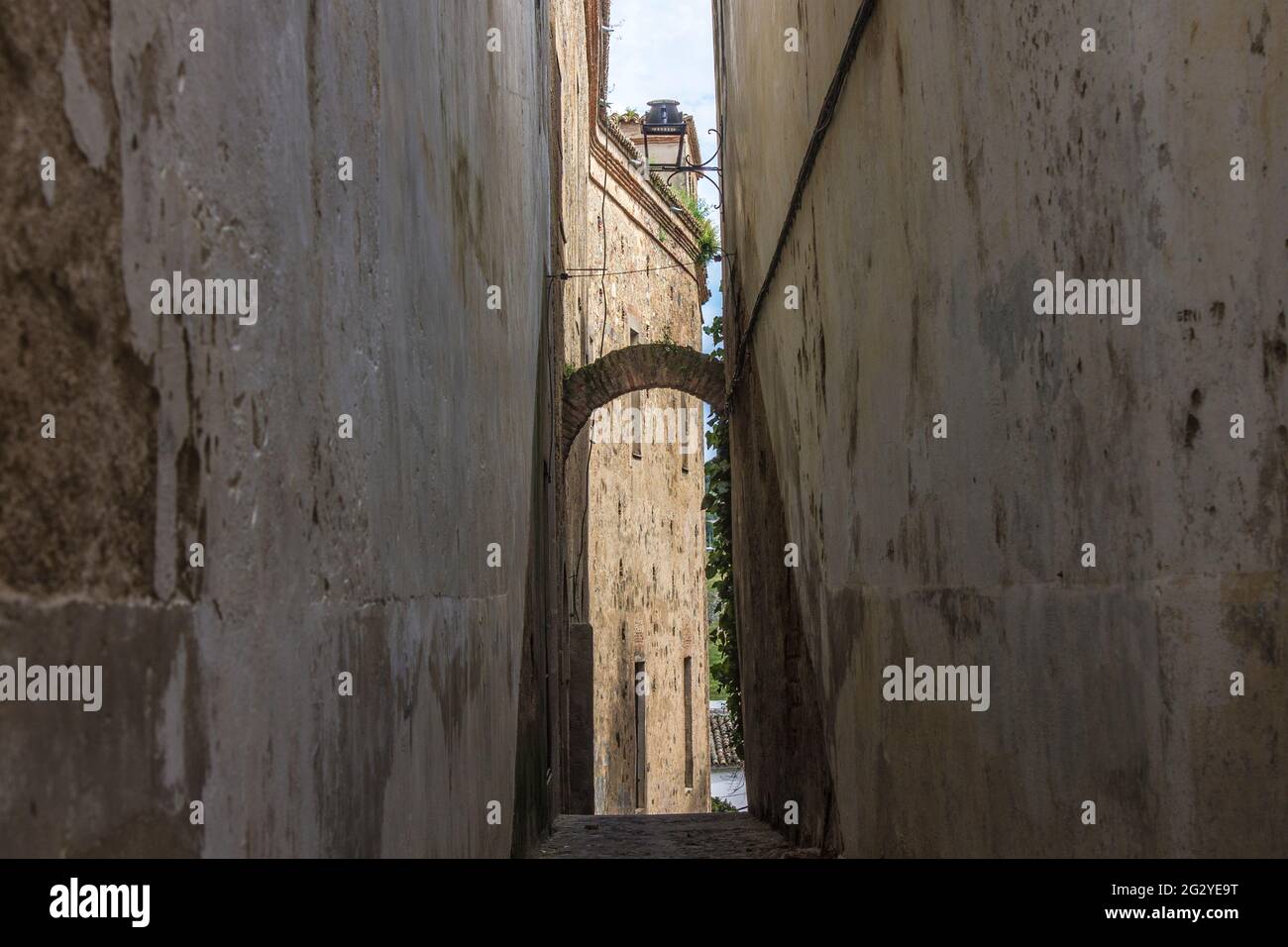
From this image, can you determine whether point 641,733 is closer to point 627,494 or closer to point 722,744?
point 627,494

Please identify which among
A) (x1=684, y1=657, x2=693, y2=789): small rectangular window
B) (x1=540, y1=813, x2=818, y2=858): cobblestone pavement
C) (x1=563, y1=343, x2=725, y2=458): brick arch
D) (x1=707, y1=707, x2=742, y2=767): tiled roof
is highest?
(x1=563, y1=343, x2=725, y2=458): brick arch

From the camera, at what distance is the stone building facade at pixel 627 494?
42.6 feet

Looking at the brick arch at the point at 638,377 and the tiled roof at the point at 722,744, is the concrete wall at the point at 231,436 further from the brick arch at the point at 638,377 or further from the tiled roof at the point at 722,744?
the tiled roof at the point at 722,744

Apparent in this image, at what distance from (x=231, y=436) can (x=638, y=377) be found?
34.6ft

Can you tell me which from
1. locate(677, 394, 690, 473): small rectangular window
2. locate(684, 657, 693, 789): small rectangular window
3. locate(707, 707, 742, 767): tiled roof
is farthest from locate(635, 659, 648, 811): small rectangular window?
locate(707, 707, 742, 767): tiled roof

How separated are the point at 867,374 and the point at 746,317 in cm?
469

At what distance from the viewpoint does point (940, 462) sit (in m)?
3.23

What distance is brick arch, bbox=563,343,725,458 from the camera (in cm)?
1174

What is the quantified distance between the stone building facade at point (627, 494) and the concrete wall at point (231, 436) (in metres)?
8.99

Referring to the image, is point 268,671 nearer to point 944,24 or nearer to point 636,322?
point 944,24

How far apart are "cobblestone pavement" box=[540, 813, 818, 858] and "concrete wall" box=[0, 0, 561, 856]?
350cm

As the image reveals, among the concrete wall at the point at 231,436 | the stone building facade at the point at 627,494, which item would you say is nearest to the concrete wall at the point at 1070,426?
the concrete wall at the point at 231,436

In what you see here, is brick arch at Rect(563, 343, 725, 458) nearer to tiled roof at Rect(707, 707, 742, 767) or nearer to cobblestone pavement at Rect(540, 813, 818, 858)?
cobblestone pavement at Rect(540, 813, 818, 858)

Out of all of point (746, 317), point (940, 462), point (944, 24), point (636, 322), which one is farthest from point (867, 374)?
point (636, 322)
